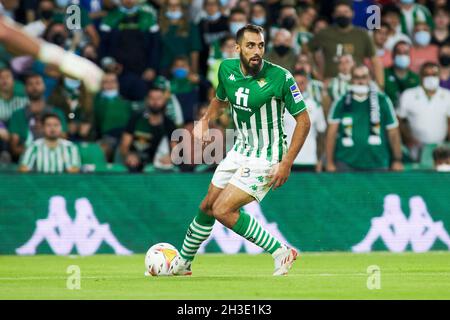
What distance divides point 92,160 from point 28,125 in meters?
1.10

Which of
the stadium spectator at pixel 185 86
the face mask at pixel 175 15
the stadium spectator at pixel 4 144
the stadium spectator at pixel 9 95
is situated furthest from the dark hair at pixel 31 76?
the face mask at pixel 175 15

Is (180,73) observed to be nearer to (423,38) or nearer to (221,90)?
(423,38)

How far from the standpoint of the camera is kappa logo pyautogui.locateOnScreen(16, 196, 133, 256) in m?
17.6

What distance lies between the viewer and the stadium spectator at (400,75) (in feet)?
63.7

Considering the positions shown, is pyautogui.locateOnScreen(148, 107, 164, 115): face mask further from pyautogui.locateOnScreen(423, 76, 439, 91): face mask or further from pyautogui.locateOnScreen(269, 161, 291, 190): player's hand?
pyautogui.locateOnScreen(269, 161, 291, 190): player's hand

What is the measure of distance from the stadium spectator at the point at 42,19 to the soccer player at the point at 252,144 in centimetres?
740

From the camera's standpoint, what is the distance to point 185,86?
63.3ft

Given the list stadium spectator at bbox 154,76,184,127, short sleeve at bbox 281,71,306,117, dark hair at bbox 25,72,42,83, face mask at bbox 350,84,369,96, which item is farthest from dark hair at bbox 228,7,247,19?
short sleeve at bbox 281,71,306,117

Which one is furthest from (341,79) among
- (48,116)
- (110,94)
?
(48,116)

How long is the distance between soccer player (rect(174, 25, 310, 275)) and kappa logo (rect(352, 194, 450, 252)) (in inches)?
194

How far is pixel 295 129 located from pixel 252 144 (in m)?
0.61
